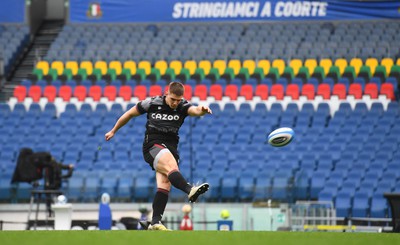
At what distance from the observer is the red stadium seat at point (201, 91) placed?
1027 inches

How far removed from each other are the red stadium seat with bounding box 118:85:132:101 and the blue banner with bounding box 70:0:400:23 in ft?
17.5

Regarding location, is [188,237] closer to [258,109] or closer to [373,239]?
[373,239]

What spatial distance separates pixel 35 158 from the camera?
18.0 meters

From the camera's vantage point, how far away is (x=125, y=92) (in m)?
26.7

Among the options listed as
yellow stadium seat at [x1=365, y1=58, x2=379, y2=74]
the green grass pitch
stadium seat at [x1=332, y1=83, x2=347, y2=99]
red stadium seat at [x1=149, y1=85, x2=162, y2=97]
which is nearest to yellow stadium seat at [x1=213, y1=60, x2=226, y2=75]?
red stadium seat at [x1=149, y1=85, x2=162, y2=97]

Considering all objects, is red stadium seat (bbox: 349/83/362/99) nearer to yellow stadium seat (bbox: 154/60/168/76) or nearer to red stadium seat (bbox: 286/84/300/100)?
red stadium seat (bbox: 286/84/300/100)

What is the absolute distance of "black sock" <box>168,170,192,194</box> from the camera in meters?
9.66

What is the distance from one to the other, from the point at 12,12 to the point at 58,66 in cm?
436

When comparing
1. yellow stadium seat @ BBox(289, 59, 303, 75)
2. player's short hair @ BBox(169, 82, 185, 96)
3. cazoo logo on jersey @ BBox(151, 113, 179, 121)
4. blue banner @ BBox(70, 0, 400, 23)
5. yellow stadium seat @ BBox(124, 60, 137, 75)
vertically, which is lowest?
cazoo logo on jersey @ BBox(151, 113, 179, 121)

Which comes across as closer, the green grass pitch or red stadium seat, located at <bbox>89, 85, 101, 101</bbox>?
the green grass pitch

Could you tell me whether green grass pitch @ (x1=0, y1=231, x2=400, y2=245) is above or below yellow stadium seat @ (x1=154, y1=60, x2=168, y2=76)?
below

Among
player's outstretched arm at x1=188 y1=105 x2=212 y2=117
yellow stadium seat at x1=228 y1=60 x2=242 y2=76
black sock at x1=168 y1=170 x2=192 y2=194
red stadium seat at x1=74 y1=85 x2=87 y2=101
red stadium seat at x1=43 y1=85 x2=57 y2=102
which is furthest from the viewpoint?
yellow stadium seat at x1=228 y1=60 x2=242 y2=76

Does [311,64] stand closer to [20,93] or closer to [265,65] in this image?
[265,65]

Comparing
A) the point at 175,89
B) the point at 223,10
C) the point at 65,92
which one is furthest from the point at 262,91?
the point at 175,89
